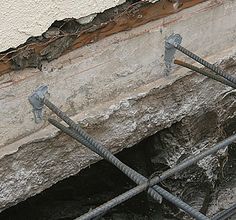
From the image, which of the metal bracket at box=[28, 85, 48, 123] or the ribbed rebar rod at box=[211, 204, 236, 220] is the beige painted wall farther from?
the ribbed rebar rod at box=[211, 204, 236, 220]

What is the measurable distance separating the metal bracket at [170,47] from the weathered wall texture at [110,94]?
0.02m

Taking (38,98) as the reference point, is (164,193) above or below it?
below

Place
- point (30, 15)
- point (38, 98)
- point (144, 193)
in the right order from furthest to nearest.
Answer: point (144, 193) < point (38, 98) < point (30, 15)

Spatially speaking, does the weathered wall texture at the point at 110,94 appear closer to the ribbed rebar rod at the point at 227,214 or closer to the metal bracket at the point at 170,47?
the metal bracket at the point at 170,47

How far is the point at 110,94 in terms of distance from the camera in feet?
7.56

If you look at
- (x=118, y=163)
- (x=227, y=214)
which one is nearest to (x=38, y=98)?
(x=118, y=163)

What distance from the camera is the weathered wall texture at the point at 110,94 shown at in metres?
2.06

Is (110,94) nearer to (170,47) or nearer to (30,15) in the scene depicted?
(170,47)

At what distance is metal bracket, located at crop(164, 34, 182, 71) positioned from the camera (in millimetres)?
2361

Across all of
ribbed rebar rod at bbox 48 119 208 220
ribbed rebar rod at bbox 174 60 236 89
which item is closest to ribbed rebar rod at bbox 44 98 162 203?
ribbed rebar rod at bbox 48 119 208 220

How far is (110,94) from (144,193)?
729mm

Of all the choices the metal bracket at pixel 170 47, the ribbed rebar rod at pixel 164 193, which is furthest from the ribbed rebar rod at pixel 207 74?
the ribbed rebar rod at pixel 164 193

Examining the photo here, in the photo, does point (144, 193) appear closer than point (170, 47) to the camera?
No

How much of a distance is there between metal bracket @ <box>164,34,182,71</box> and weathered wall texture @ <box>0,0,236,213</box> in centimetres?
2
